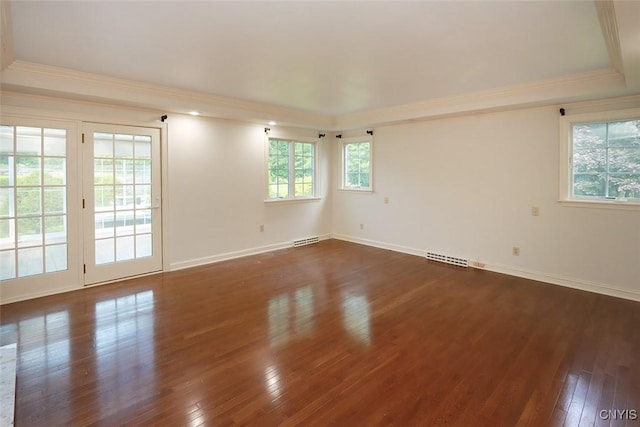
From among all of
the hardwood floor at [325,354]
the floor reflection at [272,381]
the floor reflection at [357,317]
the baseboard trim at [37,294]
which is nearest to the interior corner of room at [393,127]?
the baseboard trim at [37,294]

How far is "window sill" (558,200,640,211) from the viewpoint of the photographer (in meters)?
3.89

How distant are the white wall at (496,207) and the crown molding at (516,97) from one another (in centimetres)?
39

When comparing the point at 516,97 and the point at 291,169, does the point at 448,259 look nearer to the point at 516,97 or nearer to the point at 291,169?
the point at 516,97

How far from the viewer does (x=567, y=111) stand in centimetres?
425

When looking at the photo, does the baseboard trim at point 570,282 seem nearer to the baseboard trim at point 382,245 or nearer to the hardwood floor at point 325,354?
the hardwood floor at point 325,354

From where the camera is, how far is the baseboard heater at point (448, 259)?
5355 mm

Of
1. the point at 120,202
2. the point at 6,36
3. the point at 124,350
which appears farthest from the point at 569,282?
the point at 6,36

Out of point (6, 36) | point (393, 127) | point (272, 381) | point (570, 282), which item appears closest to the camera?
point (272, 381)

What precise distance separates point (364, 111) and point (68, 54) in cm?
421

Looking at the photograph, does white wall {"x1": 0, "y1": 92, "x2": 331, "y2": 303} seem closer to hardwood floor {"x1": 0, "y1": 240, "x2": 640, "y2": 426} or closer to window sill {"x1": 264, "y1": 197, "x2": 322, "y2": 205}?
window sill {"x1": 264, "y1": 197, "x2": 322, "y2": 205}

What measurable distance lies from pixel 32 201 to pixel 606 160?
22.1 feet

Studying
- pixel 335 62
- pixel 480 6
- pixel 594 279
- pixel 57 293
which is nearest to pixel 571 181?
pixel 594 279

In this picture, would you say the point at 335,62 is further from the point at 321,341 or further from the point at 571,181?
the point at 571,181

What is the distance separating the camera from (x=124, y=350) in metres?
2.78
